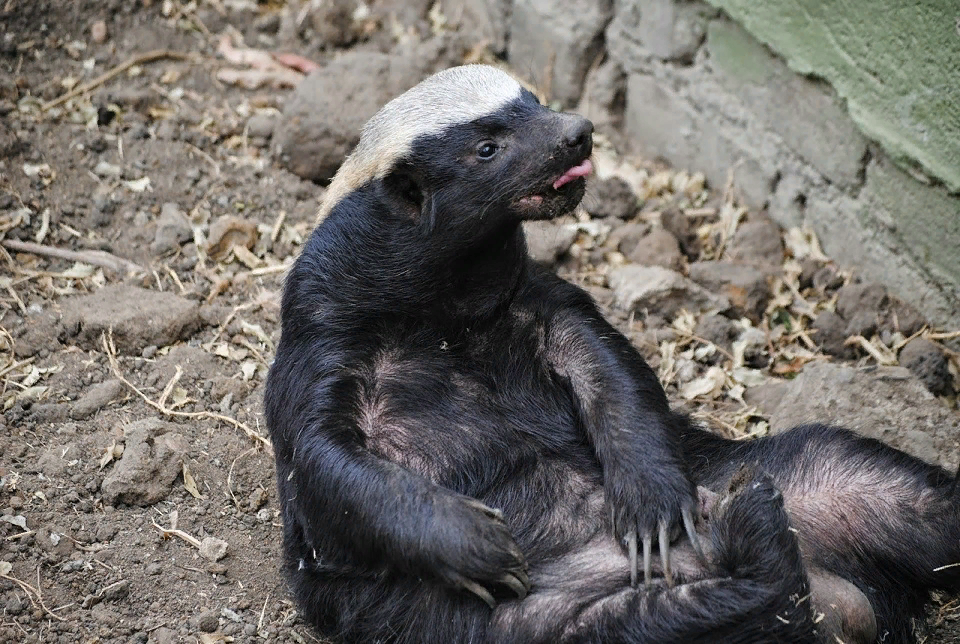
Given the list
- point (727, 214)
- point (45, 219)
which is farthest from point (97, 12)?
point (727, 214)

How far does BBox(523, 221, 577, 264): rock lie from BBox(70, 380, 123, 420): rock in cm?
253

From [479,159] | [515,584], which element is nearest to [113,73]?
[479,159]

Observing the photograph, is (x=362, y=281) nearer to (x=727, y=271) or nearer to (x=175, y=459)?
(x=175, y=459)

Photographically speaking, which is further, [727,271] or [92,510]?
[727,271]

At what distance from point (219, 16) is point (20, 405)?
13.6ft

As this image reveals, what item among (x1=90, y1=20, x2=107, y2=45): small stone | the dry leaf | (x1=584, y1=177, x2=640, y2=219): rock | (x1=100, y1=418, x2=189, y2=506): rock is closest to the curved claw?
the dry leaf

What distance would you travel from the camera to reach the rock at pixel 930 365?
575 cm

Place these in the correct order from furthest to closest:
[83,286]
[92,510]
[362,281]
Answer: [83,286], [92,510], [362,281]

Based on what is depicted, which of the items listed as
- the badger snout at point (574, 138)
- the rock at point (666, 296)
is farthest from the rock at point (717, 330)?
the badger snout at point (574, 138)

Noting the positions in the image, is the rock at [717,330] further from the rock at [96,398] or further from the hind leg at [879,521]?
the rock at [96,398]

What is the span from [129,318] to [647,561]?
10.6ft

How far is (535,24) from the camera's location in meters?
8.27

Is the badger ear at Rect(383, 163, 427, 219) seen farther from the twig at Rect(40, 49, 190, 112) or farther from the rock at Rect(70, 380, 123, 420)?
the twig at Rect(40, 49, 190, 112)

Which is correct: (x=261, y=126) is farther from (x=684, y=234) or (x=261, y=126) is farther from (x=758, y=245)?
(x=758, y=245)
